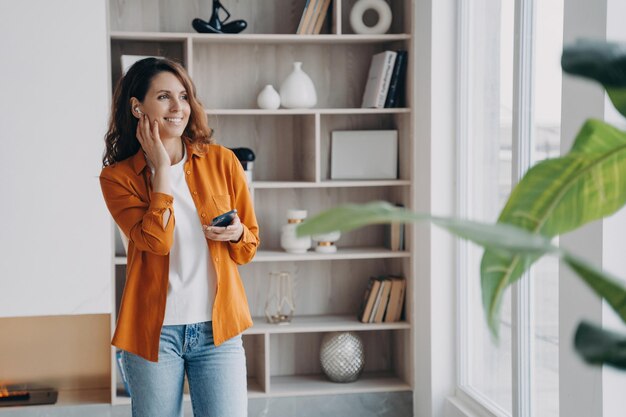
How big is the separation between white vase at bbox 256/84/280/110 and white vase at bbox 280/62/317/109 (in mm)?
40

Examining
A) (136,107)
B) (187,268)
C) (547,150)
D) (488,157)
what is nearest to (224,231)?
(187,268)

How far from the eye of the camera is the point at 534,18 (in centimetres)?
276

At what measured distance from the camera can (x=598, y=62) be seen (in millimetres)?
625

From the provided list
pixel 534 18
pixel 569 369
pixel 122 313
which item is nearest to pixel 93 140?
pixel 122 313

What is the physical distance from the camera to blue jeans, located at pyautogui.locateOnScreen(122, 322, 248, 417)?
7.70 ft

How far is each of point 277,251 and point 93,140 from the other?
1.02 metres

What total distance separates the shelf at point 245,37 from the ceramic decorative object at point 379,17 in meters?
0.05

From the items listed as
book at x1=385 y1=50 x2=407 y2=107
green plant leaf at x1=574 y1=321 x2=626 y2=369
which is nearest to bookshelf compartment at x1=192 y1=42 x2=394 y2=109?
book at x1=385 y1=50 x2=407 y2=107

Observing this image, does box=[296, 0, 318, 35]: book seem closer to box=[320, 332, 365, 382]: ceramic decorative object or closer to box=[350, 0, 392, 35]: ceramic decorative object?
box=[350, 0, 392, 35]: ceramic decorative object

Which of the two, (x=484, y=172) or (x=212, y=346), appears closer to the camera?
(x=212, y=346)

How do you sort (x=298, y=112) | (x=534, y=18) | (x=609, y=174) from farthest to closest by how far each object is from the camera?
(x=298, y=112), (x=534, y=18), (x=609, y=174)

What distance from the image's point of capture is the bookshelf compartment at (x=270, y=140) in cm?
398

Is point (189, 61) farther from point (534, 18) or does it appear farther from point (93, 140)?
point (534, 18)

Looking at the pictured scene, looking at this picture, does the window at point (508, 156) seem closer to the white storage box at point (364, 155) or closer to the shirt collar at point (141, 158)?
the white storage box at point (364, 155)
